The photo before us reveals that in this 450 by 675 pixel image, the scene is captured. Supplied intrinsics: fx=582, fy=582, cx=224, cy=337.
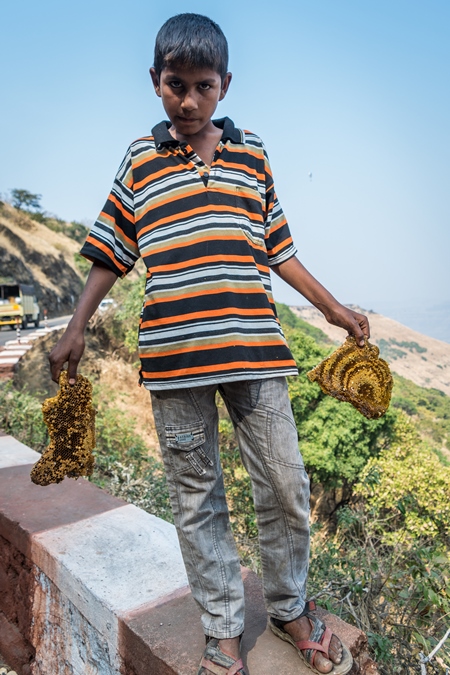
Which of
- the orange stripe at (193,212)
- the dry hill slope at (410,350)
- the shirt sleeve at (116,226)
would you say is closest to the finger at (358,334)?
the orange stripe at (193,212)

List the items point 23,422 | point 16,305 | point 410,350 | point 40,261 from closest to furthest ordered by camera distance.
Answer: point 23,422, point 16,305, point 40,261, point 410,350

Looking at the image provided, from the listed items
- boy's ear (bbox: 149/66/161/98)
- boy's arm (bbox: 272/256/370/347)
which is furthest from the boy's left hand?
boy's ear (bbox: 149/66/161/98)

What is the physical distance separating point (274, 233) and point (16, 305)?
19.4m

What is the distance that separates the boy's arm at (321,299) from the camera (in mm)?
1628

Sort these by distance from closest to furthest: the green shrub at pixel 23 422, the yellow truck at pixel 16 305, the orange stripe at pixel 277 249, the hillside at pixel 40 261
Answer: the orange stripe at pixel 277 249 < the green shrub at pixel 23 422 < the yellow truck at pixel 16 305 < the hillside at pixel 40 261

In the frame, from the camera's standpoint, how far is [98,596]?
1.81 m

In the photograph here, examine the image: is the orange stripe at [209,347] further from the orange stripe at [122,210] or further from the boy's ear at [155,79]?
the boy's ear at [155,79]

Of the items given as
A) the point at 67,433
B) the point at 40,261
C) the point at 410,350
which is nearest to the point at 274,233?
the point at 67,433

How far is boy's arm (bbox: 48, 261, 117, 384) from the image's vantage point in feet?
5.25

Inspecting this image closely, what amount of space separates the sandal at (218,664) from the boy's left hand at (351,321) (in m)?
0.90

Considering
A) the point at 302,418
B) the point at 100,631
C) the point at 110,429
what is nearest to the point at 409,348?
the point at 302,418

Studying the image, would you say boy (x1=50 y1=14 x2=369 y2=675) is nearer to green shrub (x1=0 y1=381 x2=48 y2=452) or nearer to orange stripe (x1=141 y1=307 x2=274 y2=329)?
orange stripe (x1=141 y1=307 x2=274 y2=329)

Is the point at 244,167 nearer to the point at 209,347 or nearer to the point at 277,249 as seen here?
the point at 277,249

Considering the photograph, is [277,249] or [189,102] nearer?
[189,102]
